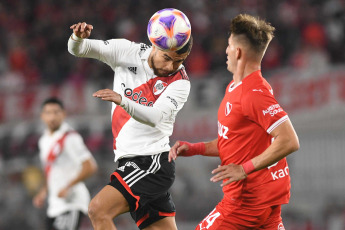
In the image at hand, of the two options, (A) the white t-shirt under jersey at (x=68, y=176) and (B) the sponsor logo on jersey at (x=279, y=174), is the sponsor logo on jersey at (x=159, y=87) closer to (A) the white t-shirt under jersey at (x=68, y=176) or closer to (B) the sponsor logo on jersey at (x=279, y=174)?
(B) the sponsor logo on jersey at (x=279, y=174)

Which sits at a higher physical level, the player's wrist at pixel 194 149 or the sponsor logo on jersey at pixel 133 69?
the sponsor logo on jersey at pixel 133 69

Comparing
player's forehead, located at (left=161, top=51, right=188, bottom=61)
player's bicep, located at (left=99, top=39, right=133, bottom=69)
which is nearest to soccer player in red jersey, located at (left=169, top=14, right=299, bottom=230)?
player's forehead, located at (left=161, top=51, right=188, bottom=61)

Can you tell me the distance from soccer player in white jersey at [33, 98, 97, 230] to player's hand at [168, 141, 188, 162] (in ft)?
8.68

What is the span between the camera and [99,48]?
212 inches

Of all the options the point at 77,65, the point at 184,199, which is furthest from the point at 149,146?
the point at 77,65

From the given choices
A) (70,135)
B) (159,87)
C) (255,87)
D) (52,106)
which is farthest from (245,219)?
(52,106)

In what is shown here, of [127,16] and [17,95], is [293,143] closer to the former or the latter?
[17,95]

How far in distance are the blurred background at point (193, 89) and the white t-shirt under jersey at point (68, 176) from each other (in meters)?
2.96

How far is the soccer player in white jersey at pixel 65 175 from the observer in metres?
7.43

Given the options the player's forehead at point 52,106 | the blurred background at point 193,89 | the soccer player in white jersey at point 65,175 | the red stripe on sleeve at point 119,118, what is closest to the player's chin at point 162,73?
the red stripe on sleeve at point 119,118

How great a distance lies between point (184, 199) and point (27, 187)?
2871mm

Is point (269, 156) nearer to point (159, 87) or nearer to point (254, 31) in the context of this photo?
point (254, 31)

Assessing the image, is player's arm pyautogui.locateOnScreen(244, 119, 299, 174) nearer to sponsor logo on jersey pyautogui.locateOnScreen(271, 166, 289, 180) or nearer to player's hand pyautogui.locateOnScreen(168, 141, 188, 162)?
sponsor logo on jersey pyautogui.locateOnScreen(271, 166, 289, 180)

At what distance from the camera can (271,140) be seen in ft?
15.5
